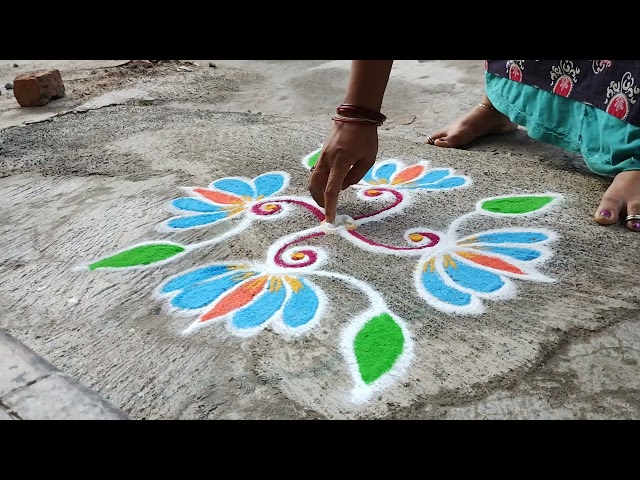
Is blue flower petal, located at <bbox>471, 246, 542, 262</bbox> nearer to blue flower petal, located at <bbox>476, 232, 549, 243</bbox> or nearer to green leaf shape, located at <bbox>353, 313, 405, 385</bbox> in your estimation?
blue flower petal, located at <bbox>476, 232, 549, 243</bbox>

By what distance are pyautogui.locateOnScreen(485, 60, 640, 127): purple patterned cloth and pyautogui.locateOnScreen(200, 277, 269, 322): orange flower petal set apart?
54.3 inches

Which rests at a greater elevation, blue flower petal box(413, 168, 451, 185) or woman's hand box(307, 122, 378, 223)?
woman's hand box(307, 122, 378, 223)

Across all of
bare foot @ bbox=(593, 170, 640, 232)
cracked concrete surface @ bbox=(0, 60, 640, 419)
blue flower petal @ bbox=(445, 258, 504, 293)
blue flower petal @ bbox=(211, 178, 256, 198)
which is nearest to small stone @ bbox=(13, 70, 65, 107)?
cracked concrete surface @ bbox=(0, 60, 640, 419)

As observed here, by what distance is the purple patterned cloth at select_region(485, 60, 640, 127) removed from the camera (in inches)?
78.2

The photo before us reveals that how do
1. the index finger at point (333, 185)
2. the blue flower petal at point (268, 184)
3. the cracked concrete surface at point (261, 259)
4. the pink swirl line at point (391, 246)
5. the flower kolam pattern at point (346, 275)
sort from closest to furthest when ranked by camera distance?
1. the cracked concrete surface at point (261, 259)
2. the flower kolam pattern at point (346, 275)
3. the index finger at point (333, 185)
4. the pink swirl line at point (391, 246)
5. the blue flower petal at point (268, 184)

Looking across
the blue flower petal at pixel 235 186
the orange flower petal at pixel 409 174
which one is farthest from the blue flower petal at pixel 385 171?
the blue flower petal at pixel 235 186

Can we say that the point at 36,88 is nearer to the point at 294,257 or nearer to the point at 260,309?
the point at 294,257

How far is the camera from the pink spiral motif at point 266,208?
80.4 inches

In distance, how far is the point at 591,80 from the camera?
216 centimetres

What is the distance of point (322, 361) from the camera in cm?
138

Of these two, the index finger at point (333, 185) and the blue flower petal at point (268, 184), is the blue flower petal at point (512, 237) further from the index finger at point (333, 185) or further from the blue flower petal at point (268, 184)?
the blue flower petal at point (268, 184)

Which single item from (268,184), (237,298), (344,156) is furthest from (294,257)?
(268,184)
